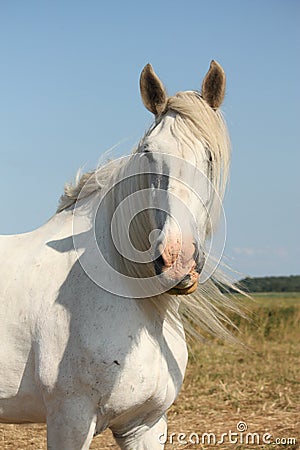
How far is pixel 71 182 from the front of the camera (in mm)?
3121

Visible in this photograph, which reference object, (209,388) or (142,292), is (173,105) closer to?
(142,292)

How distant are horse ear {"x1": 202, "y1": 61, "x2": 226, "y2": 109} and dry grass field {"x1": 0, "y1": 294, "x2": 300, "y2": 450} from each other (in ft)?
3.12

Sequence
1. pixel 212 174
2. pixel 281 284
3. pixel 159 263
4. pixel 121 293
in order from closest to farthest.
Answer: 1. pixel 159 263
2. pixel 212 174
3. pixel 121 293
4. pixel 281 284

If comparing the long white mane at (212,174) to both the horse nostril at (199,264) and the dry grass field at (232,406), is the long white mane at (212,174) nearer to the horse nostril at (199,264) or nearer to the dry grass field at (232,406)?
the dry grass field at (232,406)

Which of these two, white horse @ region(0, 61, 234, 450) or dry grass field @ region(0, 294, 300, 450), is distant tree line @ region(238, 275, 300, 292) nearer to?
dry grass field @ region(0, 294, 300, 450)

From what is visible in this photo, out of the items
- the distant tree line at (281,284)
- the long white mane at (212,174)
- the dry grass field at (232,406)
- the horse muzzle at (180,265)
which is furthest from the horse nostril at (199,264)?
the distant tree line at (281,284)

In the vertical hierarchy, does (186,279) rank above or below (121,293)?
above

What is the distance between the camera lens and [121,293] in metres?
2.68

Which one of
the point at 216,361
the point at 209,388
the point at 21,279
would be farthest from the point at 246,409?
the point at 21,279

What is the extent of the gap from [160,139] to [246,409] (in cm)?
451

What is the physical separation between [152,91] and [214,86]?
274mm

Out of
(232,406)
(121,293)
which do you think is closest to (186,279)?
(121,293)

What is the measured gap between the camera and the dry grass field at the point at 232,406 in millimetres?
4836

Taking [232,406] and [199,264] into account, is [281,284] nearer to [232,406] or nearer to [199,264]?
[232,406]
